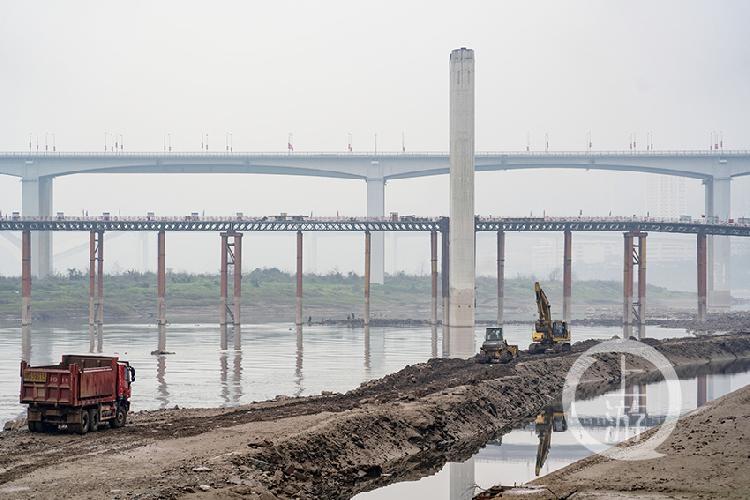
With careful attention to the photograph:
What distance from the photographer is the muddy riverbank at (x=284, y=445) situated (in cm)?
2950

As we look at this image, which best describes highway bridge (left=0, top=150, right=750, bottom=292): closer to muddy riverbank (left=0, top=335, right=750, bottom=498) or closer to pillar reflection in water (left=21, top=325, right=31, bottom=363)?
pillar reflection in water (left=21, top=325, right=31, bottom=363)

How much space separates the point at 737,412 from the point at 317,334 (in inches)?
2612

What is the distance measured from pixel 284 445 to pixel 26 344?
2341 inches

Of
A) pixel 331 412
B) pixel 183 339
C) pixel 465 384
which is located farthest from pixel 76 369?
pixel 183 339

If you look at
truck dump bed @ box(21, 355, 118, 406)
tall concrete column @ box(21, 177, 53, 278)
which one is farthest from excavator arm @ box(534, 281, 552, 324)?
tall concrete column @ box(21, 177, 53, 278)

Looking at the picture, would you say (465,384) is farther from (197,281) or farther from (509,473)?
(197,281)

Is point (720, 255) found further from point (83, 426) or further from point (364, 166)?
point (83, 426)

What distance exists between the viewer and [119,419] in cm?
3894

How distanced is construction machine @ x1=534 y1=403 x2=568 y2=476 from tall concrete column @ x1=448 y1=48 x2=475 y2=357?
50912 mm

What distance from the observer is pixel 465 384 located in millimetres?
54219

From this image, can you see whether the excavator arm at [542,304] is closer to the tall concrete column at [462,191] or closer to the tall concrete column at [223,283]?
the tall concrete column at [462,191]

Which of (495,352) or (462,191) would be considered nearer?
(495,352)

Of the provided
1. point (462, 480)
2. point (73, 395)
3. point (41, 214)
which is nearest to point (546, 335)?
point (462, 480)

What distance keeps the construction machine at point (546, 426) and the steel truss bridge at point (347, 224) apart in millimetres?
70748
